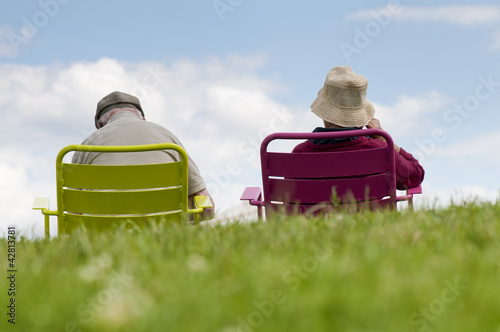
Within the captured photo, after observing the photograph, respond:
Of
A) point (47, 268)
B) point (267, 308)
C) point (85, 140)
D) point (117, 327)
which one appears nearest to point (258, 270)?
point (267, 308)

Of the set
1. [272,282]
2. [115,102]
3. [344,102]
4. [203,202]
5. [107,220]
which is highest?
[115,102]

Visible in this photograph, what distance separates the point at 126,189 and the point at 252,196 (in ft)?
4.03

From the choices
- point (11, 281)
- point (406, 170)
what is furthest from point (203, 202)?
point (11, 281)

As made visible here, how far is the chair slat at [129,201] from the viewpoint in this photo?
4.30 metres

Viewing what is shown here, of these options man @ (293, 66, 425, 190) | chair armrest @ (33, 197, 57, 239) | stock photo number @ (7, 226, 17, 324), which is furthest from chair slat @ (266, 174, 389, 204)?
stock photo number @ (7, 226, 17, 324)

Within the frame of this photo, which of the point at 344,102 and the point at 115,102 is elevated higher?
the point at 115,102

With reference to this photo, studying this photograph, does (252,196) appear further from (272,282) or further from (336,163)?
(272,282)

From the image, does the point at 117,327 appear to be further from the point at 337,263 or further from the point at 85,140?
the point at 85,140

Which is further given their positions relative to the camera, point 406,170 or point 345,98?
point 345,98

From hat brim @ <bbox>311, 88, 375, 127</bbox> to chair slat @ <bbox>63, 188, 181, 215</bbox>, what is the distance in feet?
4.98

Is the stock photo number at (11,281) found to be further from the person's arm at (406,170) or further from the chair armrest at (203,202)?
the person's arm at (406,170)

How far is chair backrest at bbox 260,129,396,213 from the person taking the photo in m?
4.36

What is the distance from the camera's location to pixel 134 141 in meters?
5.07

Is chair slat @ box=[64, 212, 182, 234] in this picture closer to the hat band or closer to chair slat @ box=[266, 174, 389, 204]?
chair slat @ box=[266, 174, 389, 204]
